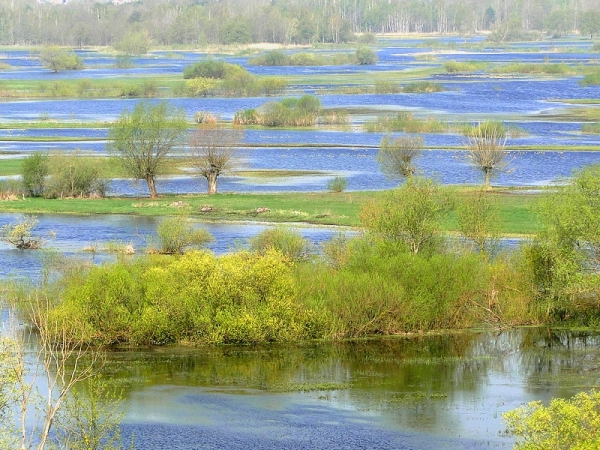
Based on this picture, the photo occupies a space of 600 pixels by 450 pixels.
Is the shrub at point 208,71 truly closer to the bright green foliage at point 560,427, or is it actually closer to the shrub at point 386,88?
the shrub at point 386,88

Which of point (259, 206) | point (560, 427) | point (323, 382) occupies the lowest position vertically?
point (323, 382)

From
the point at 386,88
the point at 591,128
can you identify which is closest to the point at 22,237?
the point at 591,128

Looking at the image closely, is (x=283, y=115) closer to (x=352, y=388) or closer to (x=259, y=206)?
(x=259, y=206)

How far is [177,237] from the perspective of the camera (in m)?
52.1

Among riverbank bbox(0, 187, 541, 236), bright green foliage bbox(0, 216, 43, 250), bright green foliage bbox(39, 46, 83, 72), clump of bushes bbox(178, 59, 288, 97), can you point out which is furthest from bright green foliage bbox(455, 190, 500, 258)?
bright green foliage bbox(39, 46, 83, 72)

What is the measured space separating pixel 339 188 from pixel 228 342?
104 feet

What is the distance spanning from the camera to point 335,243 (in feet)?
151

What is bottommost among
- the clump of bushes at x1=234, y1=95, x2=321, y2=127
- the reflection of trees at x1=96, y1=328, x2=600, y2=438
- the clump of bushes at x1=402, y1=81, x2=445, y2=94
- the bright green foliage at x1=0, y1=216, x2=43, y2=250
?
the reflection of trees at x1=96, y1=328, x2=600, y2=438

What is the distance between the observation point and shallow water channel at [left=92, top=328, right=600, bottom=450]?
98.7 ft

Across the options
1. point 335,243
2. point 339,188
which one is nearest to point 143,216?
point 339,188

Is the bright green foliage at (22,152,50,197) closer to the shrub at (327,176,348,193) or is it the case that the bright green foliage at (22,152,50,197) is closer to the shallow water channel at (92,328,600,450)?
the shrub at (327,176,348,193)

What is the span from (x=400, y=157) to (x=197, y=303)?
35829 millimetres

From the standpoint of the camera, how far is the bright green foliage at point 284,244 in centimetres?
4738

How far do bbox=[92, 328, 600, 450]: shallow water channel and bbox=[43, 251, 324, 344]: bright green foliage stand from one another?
0.79 metres
